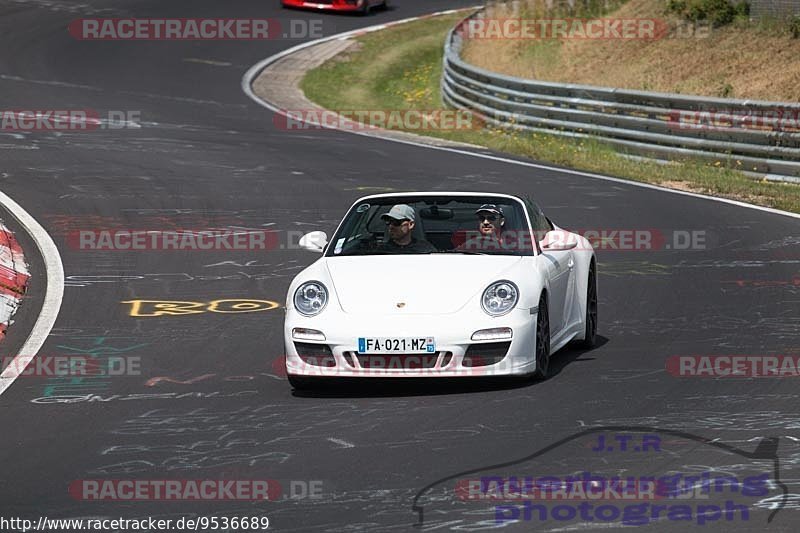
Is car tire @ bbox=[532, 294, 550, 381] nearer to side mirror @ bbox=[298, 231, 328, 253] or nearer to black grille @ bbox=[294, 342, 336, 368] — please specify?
black grille @ bbox=[294, 342, 336, 368]

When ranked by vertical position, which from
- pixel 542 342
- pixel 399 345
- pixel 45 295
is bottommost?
pixel 45 295

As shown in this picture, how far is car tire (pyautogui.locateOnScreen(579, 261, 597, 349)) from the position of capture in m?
11.2

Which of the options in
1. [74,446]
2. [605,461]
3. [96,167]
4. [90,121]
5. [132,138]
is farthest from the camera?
[90,121]

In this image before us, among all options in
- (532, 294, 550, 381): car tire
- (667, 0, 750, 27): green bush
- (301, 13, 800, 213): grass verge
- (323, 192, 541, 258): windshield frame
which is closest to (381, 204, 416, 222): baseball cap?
(323, 192, 541, 258): windshield frame

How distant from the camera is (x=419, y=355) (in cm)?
941

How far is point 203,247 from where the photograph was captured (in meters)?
16.0

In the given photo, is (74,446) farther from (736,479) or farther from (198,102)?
(198,102)

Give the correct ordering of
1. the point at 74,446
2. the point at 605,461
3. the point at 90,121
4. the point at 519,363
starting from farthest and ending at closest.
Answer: the point at 90,121 → the point at 519,363 → the point at 74,446 → the point at 605,461

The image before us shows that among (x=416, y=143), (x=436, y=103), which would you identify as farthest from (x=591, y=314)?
(x=436, y=103)

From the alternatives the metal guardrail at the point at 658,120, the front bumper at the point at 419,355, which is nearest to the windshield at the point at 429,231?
the front bumper at the point at 419,355

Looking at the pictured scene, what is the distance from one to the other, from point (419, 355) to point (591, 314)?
2.28m

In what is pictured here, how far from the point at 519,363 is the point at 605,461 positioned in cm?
200

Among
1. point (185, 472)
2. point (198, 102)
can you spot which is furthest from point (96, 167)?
point (185, 472)

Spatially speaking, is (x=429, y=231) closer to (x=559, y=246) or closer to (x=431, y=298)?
(x=559, y=246)
